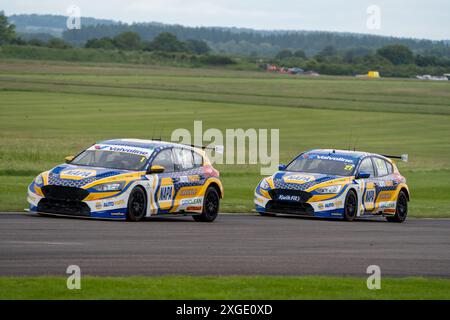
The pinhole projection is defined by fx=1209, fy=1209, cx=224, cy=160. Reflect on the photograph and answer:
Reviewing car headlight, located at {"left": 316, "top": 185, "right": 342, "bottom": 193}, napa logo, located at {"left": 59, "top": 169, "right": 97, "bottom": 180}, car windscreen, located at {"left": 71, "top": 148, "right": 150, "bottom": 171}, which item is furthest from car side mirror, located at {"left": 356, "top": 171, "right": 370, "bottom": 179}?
napa logo, located at {"left": 59, "top": 169, "right": 97, "bottom": 180}

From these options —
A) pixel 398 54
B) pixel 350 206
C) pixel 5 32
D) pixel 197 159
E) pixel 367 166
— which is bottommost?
pixel 398 54

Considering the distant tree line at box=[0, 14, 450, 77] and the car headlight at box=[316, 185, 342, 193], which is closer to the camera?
the car headlight at box=[316, 185, 342, 193]

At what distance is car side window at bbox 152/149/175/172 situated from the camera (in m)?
21.4

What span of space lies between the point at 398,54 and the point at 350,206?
16196cm

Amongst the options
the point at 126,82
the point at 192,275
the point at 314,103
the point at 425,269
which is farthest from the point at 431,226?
the point at 126,82

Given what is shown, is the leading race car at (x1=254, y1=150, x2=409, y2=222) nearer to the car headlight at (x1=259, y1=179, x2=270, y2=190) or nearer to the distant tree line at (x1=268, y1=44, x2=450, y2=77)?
the car headlight at (x1=259, y1=179, x2=270, y2=190)

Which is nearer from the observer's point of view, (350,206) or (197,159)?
(197,159)

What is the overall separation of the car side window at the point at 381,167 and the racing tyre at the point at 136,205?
6676 mm

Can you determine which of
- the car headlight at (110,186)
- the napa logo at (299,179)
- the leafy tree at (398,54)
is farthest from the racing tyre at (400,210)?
the leafy tree at (398,54)

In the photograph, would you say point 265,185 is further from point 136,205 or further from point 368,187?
point 136,205

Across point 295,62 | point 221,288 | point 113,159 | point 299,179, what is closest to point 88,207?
point 113,159

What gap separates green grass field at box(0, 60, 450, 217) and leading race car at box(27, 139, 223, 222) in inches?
92.8

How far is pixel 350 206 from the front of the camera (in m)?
23.8
